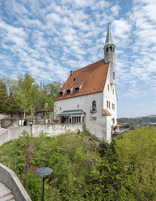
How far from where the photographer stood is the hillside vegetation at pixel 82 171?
8.52 m

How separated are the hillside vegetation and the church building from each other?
744 cm

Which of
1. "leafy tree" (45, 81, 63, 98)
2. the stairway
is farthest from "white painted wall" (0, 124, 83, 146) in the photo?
"leafy tree" (45, 81, 63, 98)

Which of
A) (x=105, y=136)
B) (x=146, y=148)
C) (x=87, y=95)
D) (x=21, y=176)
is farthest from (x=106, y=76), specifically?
(x=21, y=176)

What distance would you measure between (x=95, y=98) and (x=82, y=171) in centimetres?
1339

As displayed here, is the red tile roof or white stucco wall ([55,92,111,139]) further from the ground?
the red tile roof

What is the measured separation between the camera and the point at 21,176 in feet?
29.7

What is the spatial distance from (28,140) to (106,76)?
16798 mm

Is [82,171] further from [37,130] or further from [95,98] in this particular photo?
[95,98]

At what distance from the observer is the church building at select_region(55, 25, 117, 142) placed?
2136cm

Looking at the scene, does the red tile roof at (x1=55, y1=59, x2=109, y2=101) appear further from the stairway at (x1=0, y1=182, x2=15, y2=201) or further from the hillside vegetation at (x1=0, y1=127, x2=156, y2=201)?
the stairway at (x1=0, y1=182, x2=15, y2=201)

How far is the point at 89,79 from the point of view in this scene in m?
25.7

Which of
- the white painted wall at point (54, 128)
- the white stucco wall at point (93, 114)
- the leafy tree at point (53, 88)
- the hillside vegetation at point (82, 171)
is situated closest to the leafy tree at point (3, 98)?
the leafy tree at point (53, 88)

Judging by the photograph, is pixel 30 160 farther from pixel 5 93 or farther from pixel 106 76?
pixel 5 93

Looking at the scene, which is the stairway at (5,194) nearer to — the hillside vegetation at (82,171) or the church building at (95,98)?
the hillside vegetation at (82,171)
